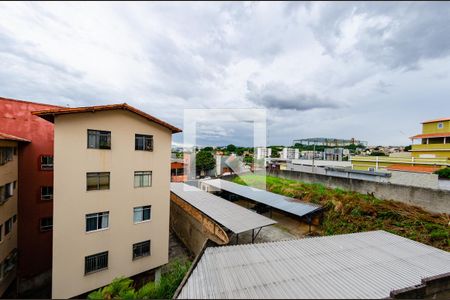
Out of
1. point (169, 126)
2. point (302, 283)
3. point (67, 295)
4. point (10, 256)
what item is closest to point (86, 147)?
point (169, 126)

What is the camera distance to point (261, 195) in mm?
15023

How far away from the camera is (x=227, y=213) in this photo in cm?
1145

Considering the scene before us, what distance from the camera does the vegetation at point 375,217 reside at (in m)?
8.78

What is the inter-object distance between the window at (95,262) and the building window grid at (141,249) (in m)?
1.28

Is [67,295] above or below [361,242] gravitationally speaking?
below

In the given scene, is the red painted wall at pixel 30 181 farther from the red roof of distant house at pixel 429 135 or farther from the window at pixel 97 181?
the red roof of distant house at pixel 429 135

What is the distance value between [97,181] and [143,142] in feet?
8.80

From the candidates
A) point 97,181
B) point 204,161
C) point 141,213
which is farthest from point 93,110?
point 204,161

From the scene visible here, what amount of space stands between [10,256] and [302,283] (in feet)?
49.9

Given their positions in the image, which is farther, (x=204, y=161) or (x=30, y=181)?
(x=204, y=161)

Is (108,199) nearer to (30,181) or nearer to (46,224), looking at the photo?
(30,181)

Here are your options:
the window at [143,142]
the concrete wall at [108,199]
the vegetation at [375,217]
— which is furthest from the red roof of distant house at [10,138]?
the vegetation at [375,217]

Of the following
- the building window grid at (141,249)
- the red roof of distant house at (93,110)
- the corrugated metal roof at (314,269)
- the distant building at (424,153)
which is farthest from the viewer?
the distant building at (424,153)

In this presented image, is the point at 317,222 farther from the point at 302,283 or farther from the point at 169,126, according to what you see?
the point at 169,126
